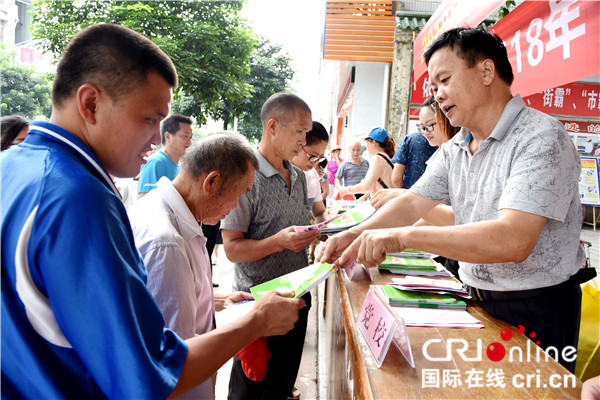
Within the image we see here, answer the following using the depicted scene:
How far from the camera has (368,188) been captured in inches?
176

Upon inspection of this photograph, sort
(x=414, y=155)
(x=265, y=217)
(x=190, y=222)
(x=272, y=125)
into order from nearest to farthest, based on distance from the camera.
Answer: (x=190, y=222), (x=265, y=217), (x=272, y=125), (x=414, y=155)

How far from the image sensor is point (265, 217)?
84.7 inches

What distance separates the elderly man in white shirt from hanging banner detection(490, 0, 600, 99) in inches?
56.1

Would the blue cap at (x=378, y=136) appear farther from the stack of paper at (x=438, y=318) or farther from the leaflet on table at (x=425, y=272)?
the stack of paper at (x=438, y=318)

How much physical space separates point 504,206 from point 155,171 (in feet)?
11.0

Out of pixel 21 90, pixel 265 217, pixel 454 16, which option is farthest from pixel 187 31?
pixel 21 90

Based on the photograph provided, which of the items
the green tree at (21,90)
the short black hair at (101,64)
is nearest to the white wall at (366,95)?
the short black hair at (101,64)

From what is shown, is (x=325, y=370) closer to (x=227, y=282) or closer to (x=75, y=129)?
(x=227, y=282)

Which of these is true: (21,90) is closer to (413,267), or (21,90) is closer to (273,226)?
(273,226)

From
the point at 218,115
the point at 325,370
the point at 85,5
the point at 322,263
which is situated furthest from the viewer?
the point at 218,115

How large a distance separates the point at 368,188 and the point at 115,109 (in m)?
3.82

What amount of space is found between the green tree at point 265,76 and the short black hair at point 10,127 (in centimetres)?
1502

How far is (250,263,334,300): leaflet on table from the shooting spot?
1.41 meters

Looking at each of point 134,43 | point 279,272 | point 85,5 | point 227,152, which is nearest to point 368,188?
point 279,272
